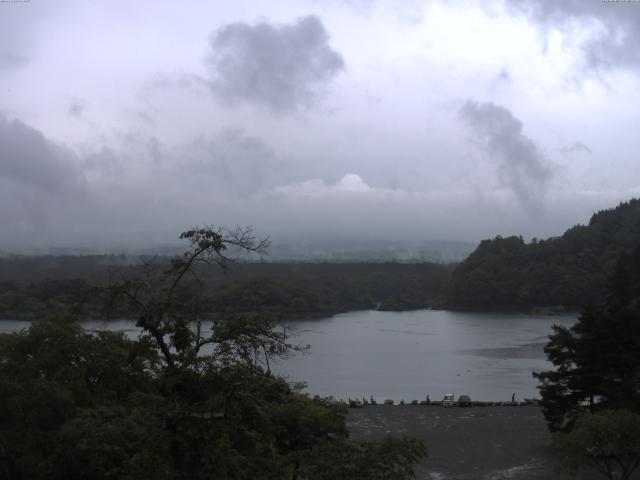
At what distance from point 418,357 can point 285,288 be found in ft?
85.0

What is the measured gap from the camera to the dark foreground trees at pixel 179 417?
4590 millimetres

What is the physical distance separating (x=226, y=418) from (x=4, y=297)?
55425 mm

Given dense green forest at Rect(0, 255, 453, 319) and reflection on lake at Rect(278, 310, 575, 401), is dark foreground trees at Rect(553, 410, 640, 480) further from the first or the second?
dense green forest at Rect(0, 255, 453, 319)

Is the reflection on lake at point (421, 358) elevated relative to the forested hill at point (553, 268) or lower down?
lower down

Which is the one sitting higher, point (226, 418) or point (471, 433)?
point (226, 418)

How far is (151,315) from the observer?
16.8ft

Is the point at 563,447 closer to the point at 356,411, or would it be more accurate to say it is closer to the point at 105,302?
the point at 105,302

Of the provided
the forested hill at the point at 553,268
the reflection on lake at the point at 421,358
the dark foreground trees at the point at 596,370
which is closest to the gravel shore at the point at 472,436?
the dark foreground trees at the point at 596,370

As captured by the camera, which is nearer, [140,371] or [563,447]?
[140,371]

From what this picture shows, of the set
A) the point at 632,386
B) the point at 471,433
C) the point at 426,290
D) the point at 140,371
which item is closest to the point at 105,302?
the point at 140,371

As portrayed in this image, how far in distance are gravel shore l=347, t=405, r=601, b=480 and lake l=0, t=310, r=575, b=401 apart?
3.85 metres

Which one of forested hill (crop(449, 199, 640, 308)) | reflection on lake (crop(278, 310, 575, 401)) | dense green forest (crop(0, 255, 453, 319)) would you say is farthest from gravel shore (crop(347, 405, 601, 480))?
forested hill (crop(449, 199, 640, 308))

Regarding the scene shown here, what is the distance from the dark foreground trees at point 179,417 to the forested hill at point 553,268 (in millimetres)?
64279

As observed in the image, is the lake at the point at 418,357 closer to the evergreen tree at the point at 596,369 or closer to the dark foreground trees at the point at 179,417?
the evergreen tree at the point at 596,369
